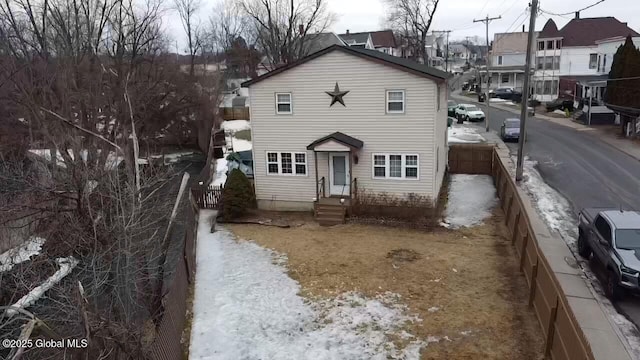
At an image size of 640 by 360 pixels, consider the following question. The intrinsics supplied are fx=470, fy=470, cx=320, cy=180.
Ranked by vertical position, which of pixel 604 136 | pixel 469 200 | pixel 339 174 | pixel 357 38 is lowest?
pixel 469 200

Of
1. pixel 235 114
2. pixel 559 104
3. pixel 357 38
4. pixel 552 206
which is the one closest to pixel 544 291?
pixel 552 206

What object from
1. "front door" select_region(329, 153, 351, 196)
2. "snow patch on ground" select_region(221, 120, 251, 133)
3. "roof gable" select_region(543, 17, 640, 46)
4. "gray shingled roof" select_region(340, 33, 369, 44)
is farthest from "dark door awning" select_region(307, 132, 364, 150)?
"gray shingled roof" select_region(340, 33, 369, 44)

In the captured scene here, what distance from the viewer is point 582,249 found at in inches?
597

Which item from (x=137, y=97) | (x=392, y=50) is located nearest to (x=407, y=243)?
(x=137, y=97)

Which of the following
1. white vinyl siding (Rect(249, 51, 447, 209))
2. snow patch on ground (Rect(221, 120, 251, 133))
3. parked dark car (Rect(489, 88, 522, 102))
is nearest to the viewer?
white vinyl siding (Rect(249, 51, 447, 209))

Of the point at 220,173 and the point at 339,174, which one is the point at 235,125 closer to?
the point at 220,173

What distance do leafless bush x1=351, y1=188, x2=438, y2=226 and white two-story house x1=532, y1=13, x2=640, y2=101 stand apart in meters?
43.2

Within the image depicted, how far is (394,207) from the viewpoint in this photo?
20.3 metres

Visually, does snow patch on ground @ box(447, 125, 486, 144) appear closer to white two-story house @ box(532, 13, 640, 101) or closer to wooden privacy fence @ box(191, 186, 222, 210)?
wooden privacy fence @ box(191, 186, 222, 210)

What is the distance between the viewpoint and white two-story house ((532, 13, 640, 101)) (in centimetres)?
5609

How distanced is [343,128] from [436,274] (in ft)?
28.3

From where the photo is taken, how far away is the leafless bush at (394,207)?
20.0m

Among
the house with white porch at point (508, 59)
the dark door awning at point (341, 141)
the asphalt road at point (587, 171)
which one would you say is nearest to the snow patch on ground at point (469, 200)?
the asphalt road at point (587, 171)

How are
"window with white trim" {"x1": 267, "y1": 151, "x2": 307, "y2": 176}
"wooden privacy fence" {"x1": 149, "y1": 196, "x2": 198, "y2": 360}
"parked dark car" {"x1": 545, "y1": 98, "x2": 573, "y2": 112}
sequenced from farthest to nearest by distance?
"parked dark car" {"x1": 545, "y1": 98, "x2": 573, "y2": 112} < "window with white trim" {"x1": 267, "y1": 151, "x2": 307, "y2": 176} < "wooden privacy fence" {"x1": 149, "y1": 196, "x2": 198, "y2": 360}
